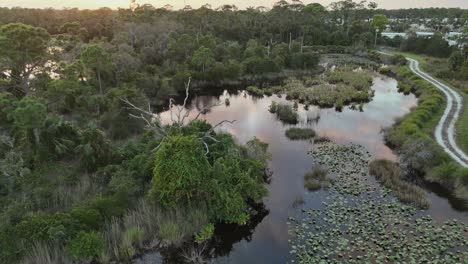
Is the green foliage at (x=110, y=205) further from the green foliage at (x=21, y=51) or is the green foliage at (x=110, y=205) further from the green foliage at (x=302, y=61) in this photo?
the green foliage at (x=302, y=61)

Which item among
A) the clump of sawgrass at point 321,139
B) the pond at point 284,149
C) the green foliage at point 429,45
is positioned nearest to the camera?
the pond at point 284,149

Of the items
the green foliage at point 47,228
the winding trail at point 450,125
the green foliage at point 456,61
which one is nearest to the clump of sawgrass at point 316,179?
the winding trail at point 450,125

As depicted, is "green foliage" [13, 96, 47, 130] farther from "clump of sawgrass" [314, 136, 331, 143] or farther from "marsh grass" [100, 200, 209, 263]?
"clump of sawgrass" [314, 136, 331, 143]

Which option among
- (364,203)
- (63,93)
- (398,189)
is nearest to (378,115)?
(398,189)

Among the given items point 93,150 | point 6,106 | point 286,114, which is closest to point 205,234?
point 93,150

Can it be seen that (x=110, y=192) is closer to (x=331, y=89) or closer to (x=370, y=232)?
(x=370, y=232)

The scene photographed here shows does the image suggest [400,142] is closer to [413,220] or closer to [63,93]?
[413,220]

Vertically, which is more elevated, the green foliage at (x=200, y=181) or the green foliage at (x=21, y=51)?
the green foliage at (x=21, y=51)
